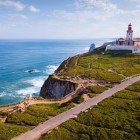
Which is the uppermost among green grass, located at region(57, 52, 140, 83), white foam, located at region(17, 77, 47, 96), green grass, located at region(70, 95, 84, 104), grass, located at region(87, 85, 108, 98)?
green grass, located at region(57, 52, 140, 83)

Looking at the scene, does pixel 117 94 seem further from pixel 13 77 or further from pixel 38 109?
pixel 13 77

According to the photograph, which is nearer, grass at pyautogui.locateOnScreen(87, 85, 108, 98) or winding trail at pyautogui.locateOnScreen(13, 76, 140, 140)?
winding trail at pyautogui.locateOnScreen(13, 76, 140, 140)

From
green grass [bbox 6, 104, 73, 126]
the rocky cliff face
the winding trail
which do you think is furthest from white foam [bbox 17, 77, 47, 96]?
green grass [bbox 6, 104, 73, 126]

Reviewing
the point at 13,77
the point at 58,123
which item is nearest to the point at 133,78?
the point at 58,123

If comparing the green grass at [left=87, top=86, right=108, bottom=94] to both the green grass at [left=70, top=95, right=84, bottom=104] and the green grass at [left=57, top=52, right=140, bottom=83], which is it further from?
the green grass at [left=57, top=52, right=140, bottom=83]

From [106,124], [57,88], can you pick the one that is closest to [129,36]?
[57,88]

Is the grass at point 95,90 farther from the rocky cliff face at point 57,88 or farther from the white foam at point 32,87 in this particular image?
the white foam at point 32,87
